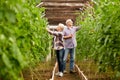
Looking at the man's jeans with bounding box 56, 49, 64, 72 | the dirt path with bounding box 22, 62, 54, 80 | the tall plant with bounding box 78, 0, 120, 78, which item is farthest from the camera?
the man's jeans with bounding box 56, 49, 64, 72

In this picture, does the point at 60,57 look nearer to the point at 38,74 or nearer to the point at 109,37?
the point at 38,74

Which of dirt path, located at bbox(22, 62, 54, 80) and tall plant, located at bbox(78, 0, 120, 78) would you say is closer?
tall plant, located at bbox(78, 0, 120, 78)

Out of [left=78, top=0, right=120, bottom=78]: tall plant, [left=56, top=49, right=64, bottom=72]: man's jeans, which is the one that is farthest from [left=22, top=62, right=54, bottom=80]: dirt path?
[left=78, top=0, right=120, bottom=78]: tall plant

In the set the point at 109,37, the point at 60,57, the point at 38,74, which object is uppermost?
the point at 109,37

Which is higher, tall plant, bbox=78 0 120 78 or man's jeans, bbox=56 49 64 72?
tall plant, bbox=78 0 120 78

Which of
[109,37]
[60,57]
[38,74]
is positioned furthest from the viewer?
[60,57]

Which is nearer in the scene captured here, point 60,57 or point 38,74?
point 38,74

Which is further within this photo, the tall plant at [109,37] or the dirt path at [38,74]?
the dirt path at [38,74]

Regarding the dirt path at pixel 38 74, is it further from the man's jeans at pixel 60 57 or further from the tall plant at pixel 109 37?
the tall plant at pixel 109 37

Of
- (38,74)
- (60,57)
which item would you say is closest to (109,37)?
(38,74)

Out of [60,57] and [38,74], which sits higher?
[60,57]

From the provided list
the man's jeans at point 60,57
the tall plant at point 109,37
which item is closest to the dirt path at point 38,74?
the man's jeans at point 60,57

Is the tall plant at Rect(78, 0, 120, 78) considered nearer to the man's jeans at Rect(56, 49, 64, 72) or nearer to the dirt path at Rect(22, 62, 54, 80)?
the dirt path at Rect(22, 62, 54, 80)

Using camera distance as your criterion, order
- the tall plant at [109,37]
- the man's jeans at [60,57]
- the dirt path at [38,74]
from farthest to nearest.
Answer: the man's jeans at [60,57] → the dirt path at [38,74] → the tall plant at [109,37]
